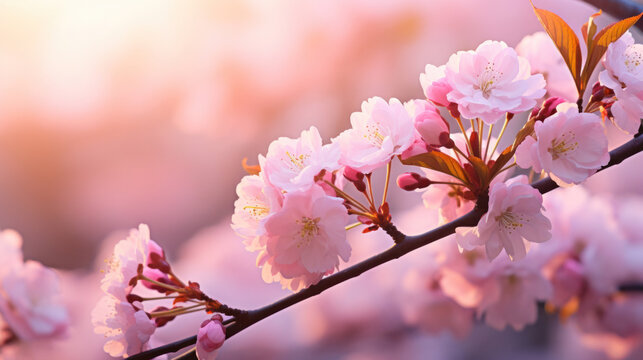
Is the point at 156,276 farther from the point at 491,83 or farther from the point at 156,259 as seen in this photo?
the point at 491,83

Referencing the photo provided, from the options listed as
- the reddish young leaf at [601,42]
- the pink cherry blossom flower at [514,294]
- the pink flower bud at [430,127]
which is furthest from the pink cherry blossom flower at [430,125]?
the pink cherry blossom flower at [514,294]

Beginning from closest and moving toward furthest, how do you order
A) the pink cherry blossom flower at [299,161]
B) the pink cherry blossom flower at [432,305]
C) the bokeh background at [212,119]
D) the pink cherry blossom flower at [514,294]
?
the pink cherry blossom flower at [299,161] < the pink cherry blossom flower at [514,294] < the pink cherry blossom flower at [432,305] < the bokeh background at [212,119]

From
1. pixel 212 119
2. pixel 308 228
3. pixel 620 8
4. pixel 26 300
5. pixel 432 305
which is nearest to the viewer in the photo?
pixel 308 228

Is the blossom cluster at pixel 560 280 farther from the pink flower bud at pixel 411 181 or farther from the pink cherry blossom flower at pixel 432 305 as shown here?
the pink flower bud at pixel 411 181

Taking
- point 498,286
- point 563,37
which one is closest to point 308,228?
point 563,37

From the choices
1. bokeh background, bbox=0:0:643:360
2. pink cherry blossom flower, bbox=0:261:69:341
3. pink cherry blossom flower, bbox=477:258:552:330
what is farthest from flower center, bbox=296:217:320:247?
bokeh background, bbox=0:0:643:360

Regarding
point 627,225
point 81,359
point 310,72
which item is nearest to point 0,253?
point 81,359

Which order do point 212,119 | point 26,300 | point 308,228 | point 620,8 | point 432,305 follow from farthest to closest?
point 212,119 < point 432,305 < point 26,300 < point 620,8 < point 308,228
